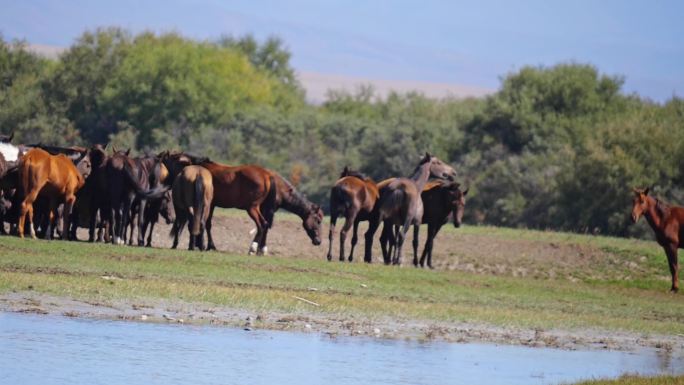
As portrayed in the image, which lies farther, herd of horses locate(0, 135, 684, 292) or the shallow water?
herd of horses locate(0, 135, 684, 292)

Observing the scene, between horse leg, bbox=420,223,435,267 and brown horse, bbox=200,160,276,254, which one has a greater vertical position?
brown horse, bbox=200,160,276,254

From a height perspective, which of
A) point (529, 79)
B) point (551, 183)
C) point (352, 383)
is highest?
point (529, 79)

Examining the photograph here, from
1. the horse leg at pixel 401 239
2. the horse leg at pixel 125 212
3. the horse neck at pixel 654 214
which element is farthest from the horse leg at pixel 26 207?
the horse neck at pixel 654 214

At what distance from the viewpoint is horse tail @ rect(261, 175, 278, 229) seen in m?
29.4

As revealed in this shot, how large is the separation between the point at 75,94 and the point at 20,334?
61494 millimetres

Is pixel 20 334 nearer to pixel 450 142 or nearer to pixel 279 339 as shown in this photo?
pixel 279 339

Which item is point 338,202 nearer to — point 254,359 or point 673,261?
point 673,261

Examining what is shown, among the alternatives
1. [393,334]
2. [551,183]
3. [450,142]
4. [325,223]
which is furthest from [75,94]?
[393,334]

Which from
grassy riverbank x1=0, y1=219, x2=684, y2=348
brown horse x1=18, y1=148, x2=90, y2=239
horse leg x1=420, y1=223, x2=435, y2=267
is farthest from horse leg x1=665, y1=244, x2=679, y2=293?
brown horse x1=18, y1=148, x2=90, y2=239

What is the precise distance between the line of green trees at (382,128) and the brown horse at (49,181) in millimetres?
24636

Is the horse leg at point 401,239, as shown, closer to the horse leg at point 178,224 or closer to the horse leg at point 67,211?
the horse leg at point 178,224

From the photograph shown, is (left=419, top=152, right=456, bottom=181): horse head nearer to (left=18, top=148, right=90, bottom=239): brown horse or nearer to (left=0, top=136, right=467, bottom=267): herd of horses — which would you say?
(left=0, top=136, right=467, bottom=267): herd of horses

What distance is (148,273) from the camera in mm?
22391

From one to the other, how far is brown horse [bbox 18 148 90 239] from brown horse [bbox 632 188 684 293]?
38.1 ft
